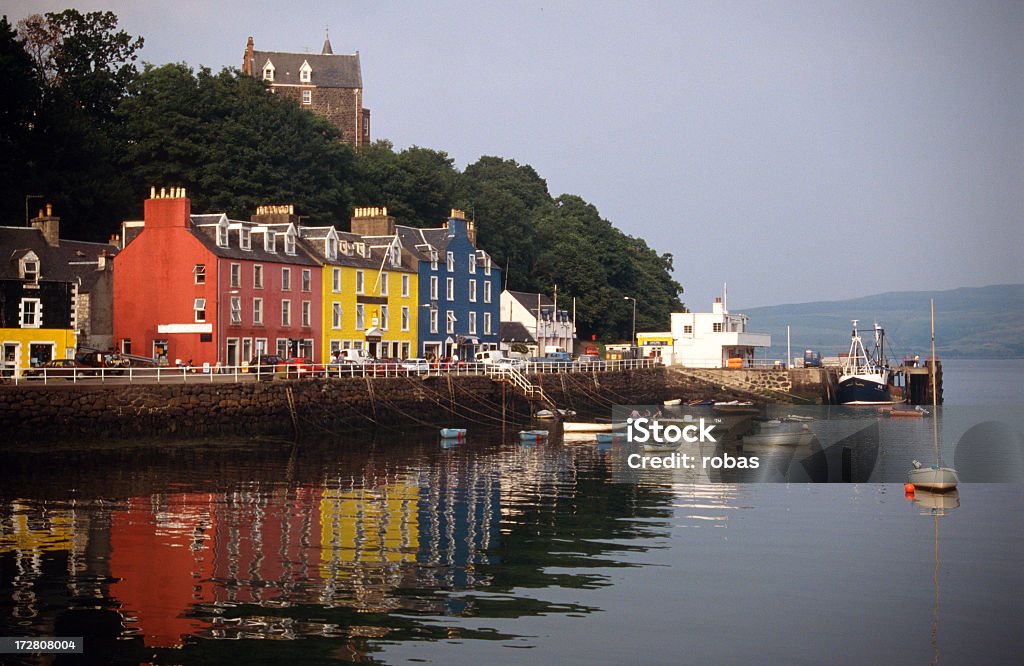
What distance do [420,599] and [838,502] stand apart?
2267 centimetres

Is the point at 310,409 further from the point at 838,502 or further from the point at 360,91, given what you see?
the point at 360,91

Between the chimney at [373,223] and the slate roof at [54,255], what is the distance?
21685mm

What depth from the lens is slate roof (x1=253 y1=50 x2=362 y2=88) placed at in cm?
15612

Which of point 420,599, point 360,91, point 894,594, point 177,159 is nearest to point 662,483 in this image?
point 894,594

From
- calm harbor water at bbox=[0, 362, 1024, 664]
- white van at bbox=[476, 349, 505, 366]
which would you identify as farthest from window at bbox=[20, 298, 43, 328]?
white van at bbox=[476, 349, 505, 366]

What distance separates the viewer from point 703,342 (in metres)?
112

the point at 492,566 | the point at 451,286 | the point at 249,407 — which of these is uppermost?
the point at 451,286

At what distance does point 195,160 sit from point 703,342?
49821 millimetres

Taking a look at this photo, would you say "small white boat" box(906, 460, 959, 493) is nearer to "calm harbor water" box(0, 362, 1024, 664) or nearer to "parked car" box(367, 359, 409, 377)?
"calm harbor water" box(0, 362, 1024, 664)

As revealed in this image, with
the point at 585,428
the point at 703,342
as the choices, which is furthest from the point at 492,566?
the point at 703,342

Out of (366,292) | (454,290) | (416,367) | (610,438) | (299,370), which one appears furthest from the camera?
(454,290)

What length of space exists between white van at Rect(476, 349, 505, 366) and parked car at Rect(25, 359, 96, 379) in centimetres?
3081

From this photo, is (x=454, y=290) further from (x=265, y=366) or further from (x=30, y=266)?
(x=30, y=266)

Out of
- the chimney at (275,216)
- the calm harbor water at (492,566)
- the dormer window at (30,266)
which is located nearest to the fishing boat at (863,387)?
the chimney at (275,216)
